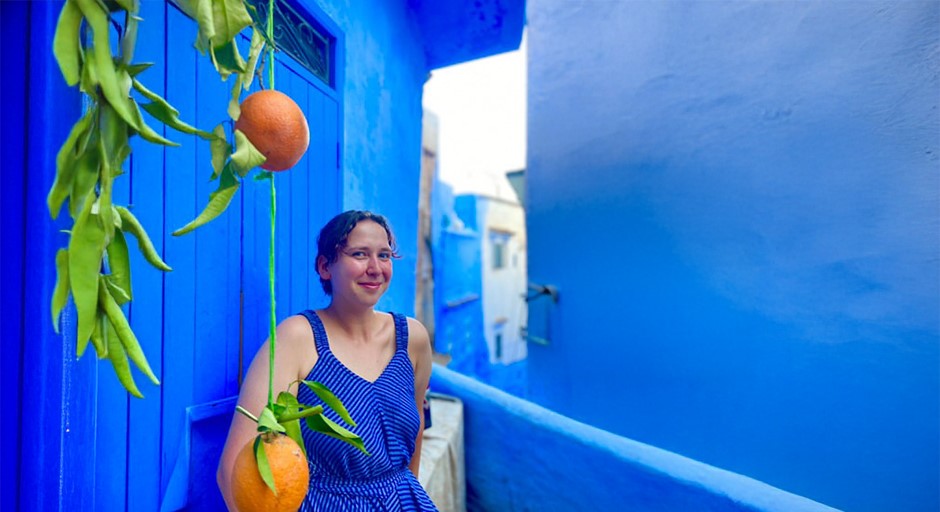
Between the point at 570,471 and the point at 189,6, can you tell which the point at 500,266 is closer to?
the point at 570,471

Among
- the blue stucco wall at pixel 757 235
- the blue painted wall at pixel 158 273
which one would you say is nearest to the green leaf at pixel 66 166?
the blue painted wall at pixel 158 273

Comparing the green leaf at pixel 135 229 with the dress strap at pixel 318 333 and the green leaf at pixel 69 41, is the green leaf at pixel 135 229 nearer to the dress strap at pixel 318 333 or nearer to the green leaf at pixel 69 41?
the green leaf at pixel 69 41

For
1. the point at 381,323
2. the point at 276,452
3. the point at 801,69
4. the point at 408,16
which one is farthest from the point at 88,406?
the point at 801,69

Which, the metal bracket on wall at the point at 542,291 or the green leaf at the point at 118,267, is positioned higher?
the green leaf at the point at 118,267

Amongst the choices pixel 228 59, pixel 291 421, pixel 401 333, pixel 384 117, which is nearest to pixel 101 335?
pixel 291 421

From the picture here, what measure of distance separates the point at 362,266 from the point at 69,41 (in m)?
0.90

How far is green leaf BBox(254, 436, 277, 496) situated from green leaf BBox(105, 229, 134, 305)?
0.84 ft

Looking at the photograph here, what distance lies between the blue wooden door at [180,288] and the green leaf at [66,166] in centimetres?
61

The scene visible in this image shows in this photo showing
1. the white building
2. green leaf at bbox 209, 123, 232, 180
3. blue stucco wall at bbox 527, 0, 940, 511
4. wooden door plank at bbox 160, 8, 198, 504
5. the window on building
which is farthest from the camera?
the window on building

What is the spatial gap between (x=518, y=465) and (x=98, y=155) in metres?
2.27

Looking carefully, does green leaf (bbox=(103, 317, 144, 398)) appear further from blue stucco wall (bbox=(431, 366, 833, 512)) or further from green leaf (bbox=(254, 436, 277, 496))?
blue stucco wall (bbox=(431, 366, 833, 512))

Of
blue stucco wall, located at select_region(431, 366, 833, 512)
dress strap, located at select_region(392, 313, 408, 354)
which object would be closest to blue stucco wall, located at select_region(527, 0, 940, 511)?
blue stucco wall, located at select_region(431, 366, 833, 512)

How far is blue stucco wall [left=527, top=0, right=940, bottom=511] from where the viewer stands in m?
2.12

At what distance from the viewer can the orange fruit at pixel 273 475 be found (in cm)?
59
